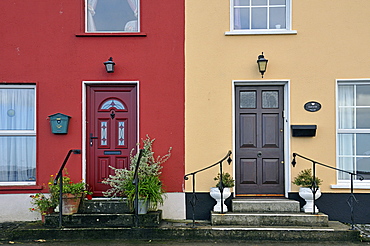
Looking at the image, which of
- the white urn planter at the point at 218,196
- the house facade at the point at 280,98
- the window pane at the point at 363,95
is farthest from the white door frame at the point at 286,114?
the window pane at the point at 363,95

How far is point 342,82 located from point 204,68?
2.64m

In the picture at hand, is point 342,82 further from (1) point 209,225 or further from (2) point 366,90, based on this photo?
(1) point 209,225

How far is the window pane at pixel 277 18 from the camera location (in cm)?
716

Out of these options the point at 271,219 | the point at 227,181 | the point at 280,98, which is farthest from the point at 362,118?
the point at 227,181

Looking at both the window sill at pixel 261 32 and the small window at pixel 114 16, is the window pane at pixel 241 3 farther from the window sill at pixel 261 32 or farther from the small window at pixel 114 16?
the small window at pixel 114 16

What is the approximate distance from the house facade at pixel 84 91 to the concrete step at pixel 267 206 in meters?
1.15

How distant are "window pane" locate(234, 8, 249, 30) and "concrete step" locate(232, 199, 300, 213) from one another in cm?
335

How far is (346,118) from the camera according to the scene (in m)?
7.11

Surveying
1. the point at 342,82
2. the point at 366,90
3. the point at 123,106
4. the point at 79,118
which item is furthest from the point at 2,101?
the point at 366,90

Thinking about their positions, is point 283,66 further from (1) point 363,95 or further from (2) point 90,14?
(2) point 90,14

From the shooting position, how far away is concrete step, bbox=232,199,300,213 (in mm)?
6617

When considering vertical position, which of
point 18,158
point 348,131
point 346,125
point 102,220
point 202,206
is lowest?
point 102,220

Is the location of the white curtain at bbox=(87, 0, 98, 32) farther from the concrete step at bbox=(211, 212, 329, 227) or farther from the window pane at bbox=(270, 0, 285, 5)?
the concrete step at bbox=(211, 212, 329, 227)

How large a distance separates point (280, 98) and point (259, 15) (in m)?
→ 1.68
